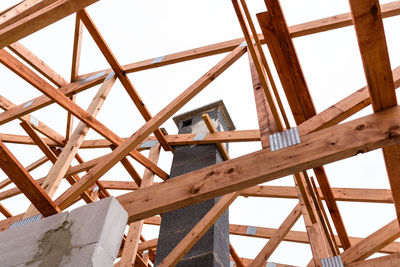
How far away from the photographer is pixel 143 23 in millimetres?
7379

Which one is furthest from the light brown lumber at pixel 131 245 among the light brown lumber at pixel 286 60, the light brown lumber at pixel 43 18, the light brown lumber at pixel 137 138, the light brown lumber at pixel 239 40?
the light brown lumber at pixel 43 18

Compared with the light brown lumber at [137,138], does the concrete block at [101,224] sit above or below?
below

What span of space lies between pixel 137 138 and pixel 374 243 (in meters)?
2.99

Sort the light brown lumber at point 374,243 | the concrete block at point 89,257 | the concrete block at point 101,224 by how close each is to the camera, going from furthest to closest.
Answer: the light brown lumber at point 374,243 → the concrete block at point 101,224 → the concrete block at point 89,257

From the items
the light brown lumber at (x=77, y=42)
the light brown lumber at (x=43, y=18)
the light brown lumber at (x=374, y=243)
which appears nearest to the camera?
the light brown lumber at (x=43, y=18)

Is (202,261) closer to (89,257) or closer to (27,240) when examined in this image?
(27,240)

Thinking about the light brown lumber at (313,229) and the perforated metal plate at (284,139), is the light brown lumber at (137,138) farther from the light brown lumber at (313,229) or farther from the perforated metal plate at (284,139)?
the light brown lumber at (313,229)

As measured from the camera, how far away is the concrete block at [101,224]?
2734 millimetres

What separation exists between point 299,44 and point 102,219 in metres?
5.74

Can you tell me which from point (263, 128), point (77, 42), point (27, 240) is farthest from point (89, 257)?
point (77, 42)

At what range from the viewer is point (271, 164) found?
281 centimetres

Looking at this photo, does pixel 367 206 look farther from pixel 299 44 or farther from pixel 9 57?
pixel 9 57

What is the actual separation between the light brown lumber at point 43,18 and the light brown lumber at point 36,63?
3569 millimetres

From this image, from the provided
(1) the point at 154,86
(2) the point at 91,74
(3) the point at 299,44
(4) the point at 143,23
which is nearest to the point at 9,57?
(2) the point at 91,74
